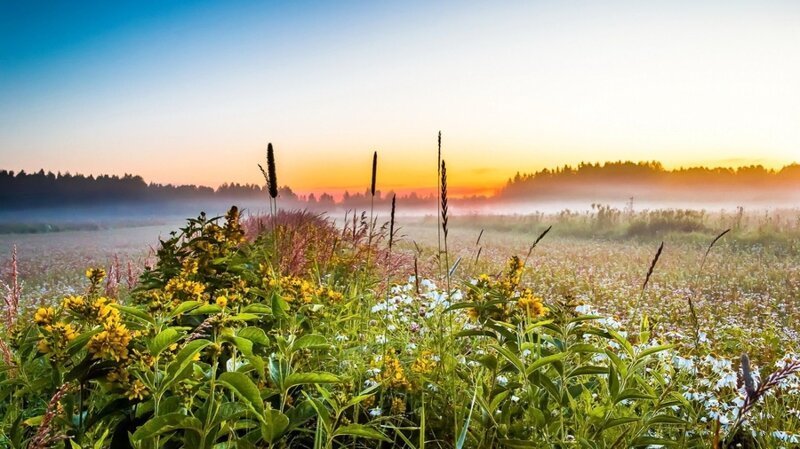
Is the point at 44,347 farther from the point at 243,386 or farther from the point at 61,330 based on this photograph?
the point at 243,386

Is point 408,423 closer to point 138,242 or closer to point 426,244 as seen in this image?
point 426,244

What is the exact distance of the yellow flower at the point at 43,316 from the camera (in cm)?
152

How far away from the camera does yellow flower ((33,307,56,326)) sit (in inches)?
59.9

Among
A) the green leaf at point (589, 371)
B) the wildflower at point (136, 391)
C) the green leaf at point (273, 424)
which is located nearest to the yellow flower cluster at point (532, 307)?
the green leaf at point (589, 371)

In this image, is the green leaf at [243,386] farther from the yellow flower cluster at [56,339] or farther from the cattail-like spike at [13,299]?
the cattail-like spike at [13,299]

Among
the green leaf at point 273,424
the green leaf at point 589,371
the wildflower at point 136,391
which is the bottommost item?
the green leaf at point 273,424

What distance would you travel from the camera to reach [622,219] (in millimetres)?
12383

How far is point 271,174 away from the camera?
304cm

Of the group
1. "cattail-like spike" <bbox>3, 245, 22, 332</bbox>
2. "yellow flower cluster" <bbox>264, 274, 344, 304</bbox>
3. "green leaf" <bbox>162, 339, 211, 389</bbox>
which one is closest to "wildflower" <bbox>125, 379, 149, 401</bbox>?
"green leaf" <bbox>162, 339, 211, 389</bbox>

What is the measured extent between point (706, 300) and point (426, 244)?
18.3 ft

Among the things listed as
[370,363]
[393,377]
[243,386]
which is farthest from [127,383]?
[370,363]

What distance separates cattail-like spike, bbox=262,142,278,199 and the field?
292 mm

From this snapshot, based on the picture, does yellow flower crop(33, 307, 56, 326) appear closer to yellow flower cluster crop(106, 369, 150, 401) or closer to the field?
the field

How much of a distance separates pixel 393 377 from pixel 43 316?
1.24 meters
